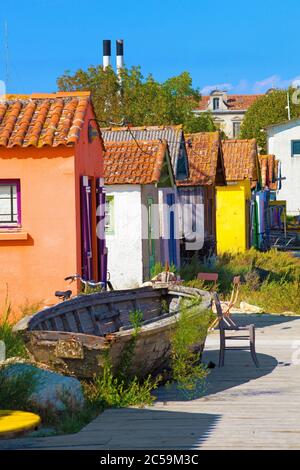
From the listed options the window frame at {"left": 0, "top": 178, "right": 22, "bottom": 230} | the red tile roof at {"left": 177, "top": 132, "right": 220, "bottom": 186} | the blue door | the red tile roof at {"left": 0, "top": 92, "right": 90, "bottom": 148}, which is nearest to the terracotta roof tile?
the blue door

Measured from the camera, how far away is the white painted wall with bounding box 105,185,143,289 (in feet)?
75.3

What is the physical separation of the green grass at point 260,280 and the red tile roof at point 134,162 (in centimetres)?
252

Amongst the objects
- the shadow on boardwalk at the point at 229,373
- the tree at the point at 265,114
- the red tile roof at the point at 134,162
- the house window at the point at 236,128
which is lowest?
the shadow on boardwalk at the point at 229,373


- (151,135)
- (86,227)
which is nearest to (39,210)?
(86,227)

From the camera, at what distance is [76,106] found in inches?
724

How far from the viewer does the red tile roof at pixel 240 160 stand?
119 feet

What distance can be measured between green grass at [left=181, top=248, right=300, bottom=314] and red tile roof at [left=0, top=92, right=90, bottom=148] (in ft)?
17.3

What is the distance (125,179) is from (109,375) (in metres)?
11.4

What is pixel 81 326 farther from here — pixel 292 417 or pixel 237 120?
pixel 237 120

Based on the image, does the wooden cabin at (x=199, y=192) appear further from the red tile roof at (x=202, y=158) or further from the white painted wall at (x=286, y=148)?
the white painted wall at (x=286, y=148)

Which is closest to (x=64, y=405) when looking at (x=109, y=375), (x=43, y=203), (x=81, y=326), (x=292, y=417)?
(x=109, y=375)

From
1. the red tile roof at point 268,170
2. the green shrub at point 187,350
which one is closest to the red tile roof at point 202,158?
the red tile roof at point 268,170

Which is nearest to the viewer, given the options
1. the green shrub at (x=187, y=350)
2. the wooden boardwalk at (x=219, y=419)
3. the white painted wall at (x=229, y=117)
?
the wooden boardwalk at (x=219, y=419)

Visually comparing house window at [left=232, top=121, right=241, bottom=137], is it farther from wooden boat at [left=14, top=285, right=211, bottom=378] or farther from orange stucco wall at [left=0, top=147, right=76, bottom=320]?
wooden boat at [left=14, top=285, right=211, bottom=378]
